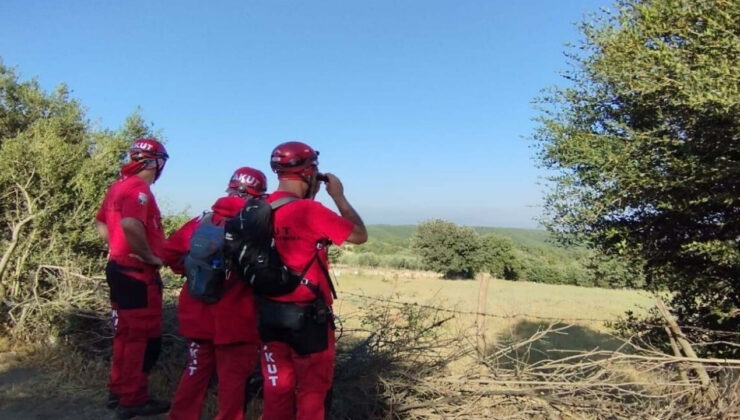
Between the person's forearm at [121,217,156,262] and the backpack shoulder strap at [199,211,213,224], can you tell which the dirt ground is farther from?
the backpack shoulder strap at [199,211,213,224]

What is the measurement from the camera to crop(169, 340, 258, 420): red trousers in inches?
140

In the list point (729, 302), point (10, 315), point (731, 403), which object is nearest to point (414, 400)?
point (731, 403)

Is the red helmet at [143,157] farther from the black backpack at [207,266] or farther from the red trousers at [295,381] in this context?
the red trousers at [295,381]

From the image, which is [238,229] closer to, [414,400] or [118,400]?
[414,400]

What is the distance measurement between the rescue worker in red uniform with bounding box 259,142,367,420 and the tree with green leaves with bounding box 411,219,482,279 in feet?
119

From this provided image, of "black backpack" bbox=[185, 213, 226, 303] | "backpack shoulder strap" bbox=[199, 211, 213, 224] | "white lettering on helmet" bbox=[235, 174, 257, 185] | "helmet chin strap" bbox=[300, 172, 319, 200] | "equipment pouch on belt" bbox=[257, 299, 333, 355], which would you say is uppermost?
"white lettering on helmet" bbox=[235, 174, 257, 185]

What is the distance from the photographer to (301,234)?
122 inches

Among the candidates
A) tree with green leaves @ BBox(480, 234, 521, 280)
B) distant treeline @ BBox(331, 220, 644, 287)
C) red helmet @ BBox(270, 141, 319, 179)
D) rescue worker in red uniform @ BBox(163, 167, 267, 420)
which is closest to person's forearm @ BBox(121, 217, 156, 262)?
rescue worker in red uniform @ BBox(163, 167, 267, 420)

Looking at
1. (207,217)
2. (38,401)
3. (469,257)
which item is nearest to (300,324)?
(207,217)

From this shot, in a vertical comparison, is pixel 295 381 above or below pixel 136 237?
below

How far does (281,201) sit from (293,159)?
250 mm

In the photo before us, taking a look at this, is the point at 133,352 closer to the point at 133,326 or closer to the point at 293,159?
the point at 133,326

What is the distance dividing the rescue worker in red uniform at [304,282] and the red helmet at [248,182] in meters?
0.71

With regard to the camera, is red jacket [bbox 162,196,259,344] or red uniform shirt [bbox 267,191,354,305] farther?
red jacket [bbox 162,196,259,344]
